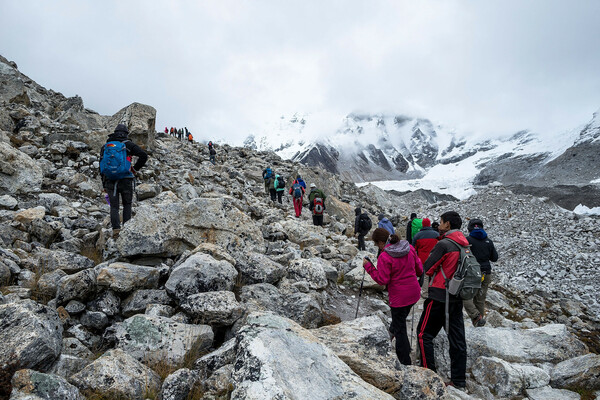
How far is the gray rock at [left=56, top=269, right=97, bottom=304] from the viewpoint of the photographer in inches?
173

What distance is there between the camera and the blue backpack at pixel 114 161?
21.9ft

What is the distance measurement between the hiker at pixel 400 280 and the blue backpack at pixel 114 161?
5595 mm

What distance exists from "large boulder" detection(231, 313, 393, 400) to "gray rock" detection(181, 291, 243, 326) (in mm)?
885

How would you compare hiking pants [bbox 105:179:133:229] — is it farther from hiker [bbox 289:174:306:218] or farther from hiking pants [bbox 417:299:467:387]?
hiker [bbox 289:174:306:218]

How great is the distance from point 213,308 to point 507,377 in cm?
457

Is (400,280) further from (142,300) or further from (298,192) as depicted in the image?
(298,192)

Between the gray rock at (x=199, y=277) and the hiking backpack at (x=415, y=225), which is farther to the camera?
the hiking backpack at (x=415, y=225)

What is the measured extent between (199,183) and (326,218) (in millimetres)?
7529

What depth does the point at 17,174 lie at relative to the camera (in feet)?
27.6

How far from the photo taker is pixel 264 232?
34.1ft

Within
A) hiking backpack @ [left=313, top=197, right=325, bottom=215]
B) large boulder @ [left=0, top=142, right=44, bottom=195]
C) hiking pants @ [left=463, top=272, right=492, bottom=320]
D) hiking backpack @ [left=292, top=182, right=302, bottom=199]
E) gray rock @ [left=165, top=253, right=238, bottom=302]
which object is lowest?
hiking pants @ [left=463, top=272, right=492, bottom=320]

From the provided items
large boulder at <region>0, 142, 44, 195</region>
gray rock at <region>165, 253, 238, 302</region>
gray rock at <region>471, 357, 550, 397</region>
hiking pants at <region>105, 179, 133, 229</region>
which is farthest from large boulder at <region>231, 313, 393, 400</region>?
large boulder at <region>0, 142, 44, 195</region>

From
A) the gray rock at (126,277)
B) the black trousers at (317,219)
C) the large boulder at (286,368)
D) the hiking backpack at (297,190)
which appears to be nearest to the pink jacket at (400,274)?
the large boulder at (286,368)

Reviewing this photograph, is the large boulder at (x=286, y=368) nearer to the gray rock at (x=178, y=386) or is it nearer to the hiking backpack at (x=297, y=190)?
the gray rock at (x=178, y=386)
